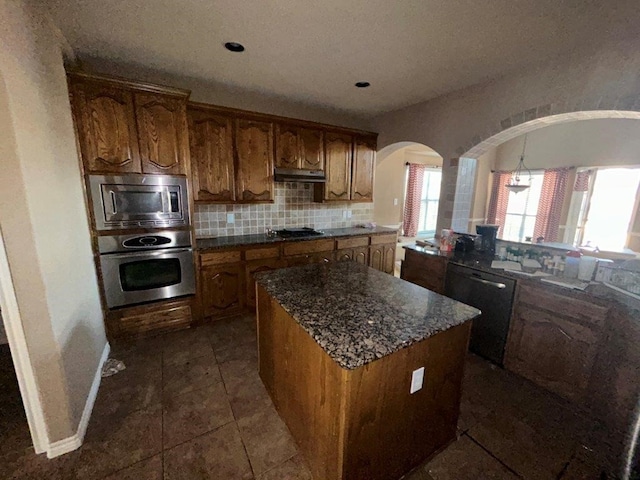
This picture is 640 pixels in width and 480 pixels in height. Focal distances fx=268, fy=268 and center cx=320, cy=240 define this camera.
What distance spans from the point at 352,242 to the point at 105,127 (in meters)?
2.90

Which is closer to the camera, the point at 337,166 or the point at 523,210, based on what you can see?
the point at 337,166

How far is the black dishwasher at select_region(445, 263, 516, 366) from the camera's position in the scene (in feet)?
7.06

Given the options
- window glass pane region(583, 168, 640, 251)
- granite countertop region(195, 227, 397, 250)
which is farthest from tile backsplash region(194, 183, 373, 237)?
window glass pane region(583, 168, 640, 251)

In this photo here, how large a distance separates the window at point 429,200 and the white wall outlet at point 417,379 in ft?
16.7

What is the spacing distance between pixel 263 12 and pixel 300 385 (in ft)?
7.48

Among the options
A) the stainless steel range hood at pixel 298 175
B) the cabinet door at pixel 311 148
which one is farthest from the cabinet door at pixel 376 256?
the cabinet door at pixel 311 148

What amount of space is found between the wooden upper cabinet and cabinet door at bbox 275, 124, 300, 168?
47cm

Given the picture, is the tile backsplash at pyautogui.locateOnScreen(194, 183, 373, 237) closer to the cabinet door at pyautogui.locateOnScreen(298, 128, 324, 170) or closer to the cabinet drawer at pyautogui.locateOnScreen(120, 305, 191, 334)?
the cabinet door at pyautogui.locateOnScreen(298, 128, 324, 170)

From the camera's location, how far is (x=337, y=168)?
3828 mm

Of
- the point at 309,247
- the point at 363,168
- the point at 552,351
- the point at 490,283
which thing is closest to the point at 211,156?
the point at 309,247

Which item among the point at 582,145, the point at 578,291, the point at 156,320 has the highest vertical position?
the point at 582,145

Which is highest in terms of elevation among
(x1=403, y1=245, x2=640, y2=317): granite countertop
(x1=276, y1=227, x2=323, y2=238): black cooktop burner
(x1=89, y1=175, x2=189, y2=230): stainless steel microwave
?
(x1=89, y1=175, x2=189, y2=230): stainless steel microwave

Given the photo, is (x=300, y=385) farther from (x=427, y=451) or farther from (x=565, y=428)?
(x=565, y=428)

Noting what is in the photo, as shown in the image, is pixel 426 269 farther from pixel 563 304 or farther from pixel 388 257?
pixel 388 257
